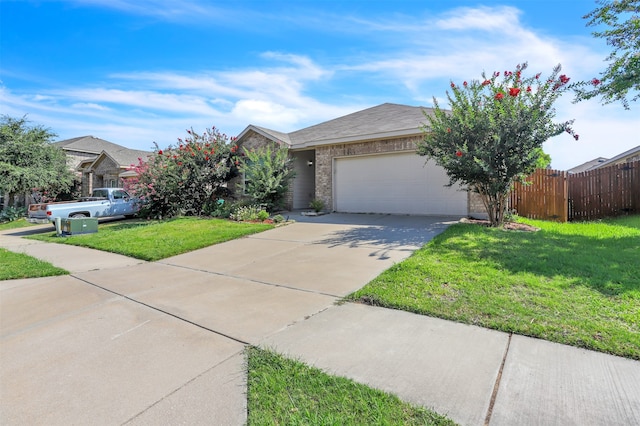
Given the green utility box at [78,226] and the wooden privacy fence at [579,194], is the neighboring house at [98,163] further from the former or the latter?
the wooden privacy fence at [579,194]

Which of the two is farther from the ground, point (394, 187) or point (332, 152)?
point (332, 152)

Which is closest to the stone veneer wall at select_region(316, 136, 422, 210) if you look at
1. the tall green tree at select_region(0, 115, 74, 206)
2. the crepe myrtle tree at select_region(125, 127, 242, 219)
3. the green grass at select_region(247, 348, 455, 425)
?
the crepe myrtle tree at select_region(125, 127, 242, 219)

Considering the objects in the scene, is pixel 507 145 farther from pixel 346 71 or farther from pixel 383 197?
pixel 346 71

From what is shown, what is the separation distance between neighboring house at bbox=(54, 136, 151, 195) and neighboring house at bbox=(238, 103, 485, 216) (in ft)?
38.0

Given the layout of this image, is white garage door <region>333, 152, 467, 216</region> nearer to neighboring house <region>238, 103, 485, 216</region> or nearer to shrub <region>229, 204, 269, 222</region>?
neighboring house <region>238, 103, 485, 216</region>

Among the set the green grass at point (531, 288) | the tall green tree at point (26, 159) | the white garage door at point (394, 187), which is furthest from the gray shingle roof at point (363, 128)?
the tall green tree at point (26, 159)

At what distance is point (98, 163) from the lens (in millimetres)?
23094

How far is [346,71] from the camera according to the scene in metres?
11.0

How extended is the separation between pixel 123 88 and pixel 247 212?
23.2ft

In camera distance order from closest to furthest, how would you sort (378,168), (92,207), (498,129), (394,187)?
(498,129) → (394,187) → (378,168) → (92,207)

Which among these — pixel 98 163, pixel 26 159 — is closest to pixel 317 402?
pixel 26 159

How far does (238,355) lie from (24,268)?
6.34 meters

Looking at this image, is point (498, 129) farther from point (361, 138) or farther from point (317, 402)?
point (317, 402)

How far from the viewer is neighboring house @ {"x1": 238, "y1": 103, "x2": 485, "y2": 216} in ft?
36.3
